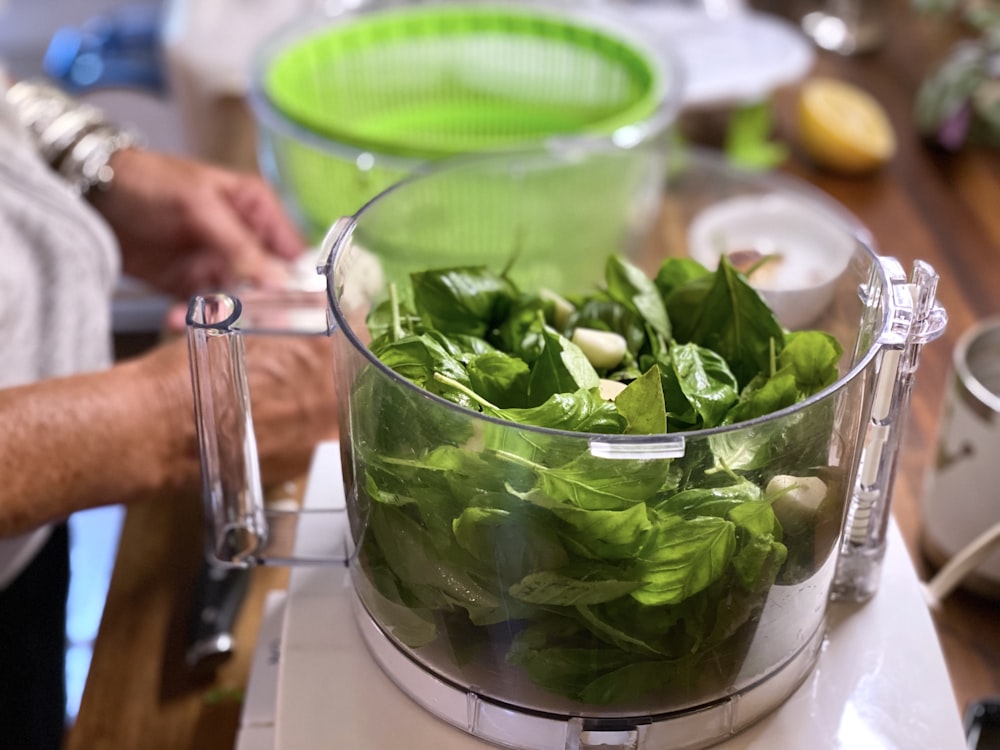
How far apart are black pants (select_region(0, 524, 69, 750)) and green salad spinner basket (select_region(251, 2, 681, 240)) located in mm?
359

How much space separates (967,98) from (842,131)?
6.0 inches

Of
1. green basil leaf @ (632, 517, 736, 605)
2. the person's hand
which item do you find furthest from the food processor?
the person's hand

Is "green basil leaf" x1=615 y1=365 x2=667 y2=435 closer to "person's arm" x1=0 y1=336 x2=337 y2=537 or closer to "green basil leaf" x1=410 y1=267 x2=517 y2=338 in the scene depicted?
"green basil leaf" x1=410 y1=267 x2=517 y2=338

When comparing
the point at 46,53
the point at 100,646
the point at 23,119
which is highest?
the point at 23,119

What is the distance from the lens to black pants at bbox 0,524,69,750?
2.38ft

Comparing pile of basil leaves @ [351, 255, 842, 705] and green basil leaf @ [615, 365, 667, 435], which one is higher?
green basil leaf @ [615, 365, 667, 435]

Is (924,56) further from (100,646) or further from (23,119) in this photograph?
(100,646)

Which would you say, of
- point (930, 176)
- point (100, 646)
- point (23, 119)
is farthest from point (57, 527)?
point (930, 176)

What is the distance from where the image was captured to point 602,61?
998 mm

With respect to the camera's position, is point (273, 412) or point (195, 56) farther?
point (195, 56)

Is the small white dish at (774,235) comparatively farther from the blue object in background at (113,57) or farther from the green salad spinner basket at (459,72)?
the blue object in background at (113,57)

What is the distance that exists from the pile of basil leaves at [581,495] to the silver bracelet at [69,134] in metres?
0.53

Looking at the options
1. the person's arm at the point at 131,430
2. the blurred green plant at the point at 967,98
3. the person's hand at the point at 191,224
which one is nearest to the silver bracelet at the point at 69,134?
the person's hand at the point at 191,224

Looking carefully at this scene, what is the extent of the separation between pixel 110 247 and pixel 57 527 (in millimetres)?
219
